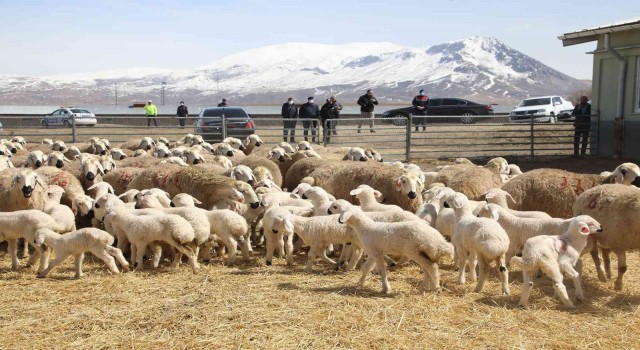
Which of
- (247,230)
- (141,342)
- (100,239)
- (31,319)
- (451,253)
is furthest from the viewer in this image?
(247,230)

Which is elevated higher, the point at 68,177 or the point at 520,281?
the point at 68,177

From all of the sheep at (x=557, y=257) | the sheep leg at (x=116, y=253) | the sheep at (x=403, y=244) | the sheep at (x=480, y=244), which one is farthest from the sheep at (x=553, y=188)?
the sheep leg at (x=116, y=253)

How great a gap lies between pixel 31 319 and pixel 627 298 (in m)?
6.09

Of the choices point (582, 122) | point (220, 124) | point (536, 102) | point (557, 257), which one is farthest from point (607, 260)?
point (536, 102)

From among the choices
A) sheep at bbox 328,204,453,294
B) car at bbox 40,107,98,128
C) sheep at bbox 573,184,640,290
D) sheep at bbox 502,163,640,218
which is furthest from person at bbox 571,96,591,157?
car at bbox 40,107,98,128

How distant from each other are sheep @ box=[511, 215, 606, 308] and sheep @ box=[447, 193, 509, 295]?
0.24 meters

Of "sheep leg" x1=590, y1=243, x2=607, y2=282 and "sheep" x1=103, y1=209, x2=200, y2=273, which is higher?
"sheep" x1=103, y1=209, x2=200, y2=273

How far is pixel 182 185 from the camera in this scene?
10.8 metres

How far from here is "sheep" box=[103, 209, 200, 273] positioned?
815 cm

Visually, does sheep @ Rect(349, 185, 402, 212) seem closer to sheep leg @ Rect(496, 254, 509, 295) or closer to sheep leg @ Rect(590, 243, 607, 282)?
sheep leg @ Rect(496, 254, 509, 295)

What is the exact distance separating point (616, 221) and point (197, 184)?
597 cm

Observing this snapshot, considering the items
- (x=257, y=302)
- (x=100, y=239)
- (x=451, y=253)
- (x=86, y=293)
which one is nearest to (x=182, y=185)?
(x=100, y=239)

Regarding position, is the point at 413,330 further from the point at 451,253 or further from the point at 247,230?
the point at 247,230

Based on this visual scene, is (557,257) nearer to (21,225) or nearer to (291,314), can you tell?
(291,314)
